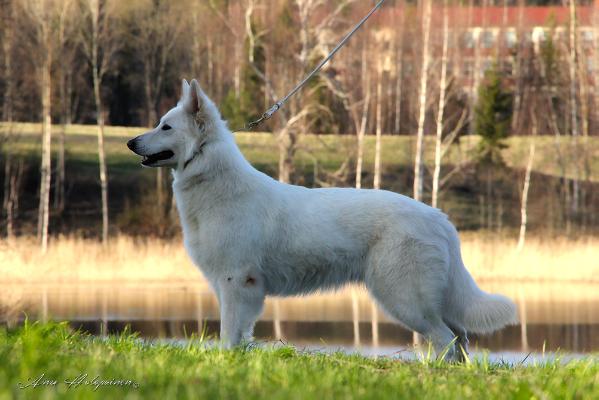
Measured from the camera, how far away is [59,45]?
33.3 m

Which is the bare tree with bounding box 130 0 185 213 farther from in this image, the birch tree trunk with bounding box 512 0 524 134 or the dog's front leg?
the dog's front leg

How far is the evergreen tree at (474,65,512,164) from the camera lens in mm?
43406

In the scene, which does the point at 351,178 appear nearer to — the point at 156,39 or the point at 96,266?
the point at 156,39

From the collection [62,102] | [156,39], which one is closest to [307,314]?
[62,102]

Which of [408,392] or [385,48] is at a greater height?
[385,48]

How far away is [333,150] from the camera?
41.7 meters

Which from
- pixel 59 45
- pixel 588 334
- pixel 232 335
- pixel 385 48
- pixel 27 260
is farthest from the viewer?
pixel 385 48

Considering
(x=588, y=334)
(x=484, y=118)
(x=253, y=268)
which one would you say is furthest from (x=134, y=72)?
(x=253, y=268)

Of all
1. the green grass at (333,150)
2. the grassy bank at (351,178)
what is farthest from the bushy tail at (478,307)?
the green grass at (333,150)

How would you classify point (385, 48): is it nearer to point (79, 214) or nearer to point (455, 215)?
point (455, 215)

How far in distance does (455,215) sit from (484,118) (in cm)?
743

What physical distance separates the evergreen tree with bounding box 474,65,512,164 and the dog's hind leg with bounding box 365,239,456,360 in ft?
122

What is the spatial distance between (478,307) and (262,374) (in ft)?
8.79

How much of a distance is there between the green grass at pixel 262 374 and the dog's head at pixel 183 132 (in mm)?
1473
